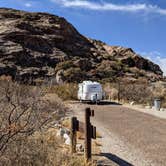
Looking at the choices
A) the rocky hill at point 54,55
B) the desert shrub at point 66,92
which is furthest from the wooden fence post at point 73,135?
the rocky hill at point 54,55

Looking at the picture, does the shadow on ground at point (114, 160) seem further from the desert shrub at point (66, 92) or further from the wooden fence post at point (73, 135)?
the desert shrub at point (66, 92)

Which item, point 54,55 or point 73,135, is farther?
point 54,55

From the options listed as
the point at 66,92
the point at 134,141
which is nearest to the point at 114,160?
the point at 134,141

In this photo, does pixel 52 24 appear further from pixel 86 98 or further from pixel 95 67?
pixel 86 98

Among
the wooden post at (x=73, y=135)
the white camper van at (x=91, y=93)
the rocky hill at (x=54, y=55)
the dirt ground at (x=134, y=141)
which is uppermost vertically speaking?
the rocky hill at (x=54, y=55)

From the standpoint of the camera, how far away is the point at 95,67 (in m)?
61.3

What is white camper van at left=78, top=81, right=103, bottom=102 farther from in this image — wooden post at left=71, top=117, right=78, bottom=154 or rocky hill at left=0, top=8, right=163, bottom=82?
wooden post at left=71, top=117, right=78, bottom=154

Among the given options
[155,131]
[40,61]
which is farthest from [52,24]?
[155,131]

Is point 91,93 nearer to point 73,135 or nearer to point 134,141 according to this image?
point 134,141

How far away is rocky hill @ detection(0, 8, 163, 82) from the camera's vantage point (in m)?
54.9

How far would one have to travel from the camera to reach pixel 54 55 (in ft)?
202

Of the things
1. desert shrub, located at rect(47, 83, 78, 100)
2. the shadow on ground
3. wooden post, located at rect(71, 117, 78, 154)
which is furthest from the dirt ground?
desert shrub, located at rect(47, 83, 78, 100)

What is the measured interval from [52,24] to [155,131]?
184 feet

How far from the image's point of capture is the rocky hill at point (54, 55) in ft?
180
